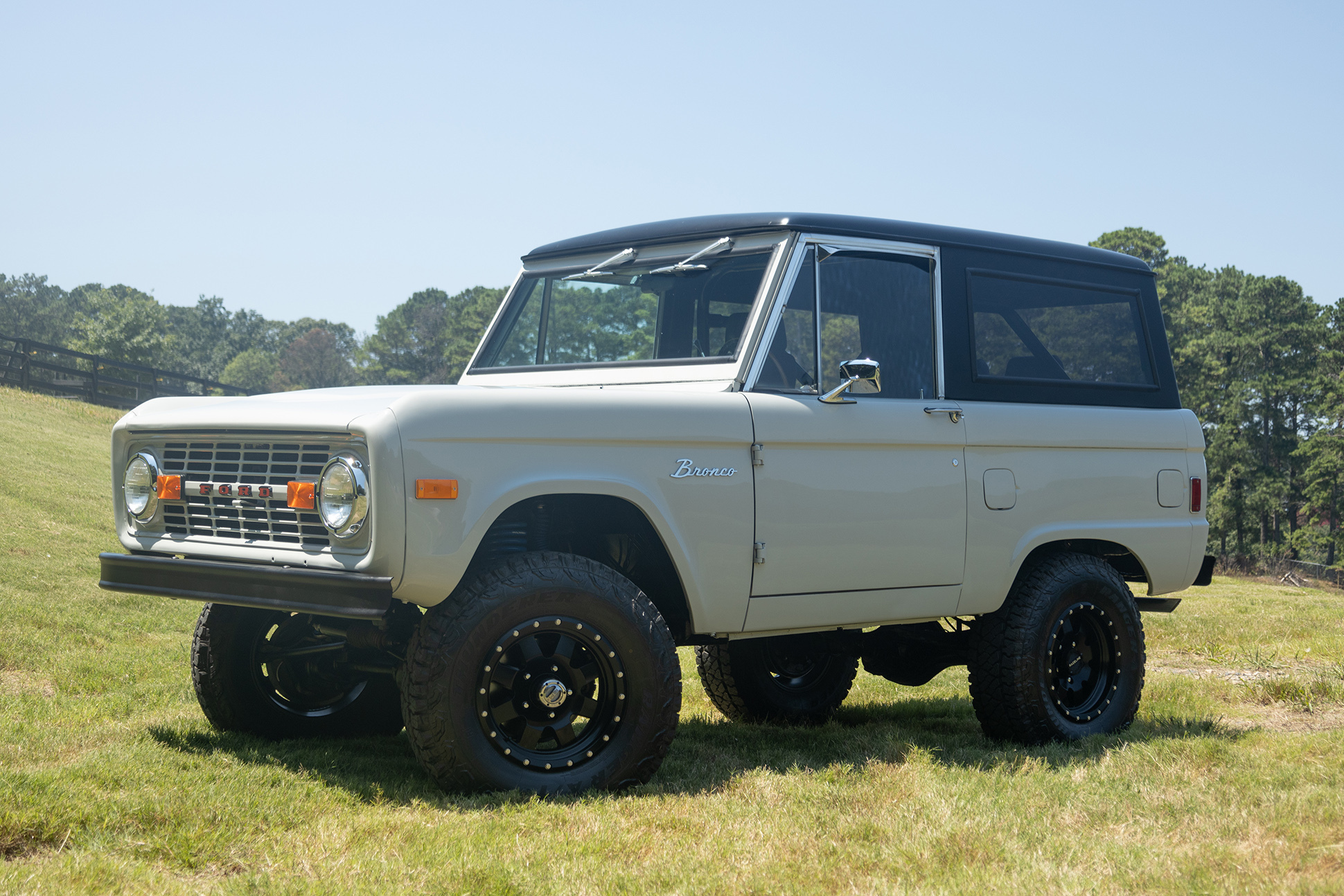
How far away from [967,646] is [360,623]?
9.68ft

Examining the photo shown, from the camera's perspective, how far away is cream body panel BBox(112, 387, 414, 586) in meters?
3.83

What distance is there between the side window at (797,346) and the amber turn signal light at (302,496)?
1.83m

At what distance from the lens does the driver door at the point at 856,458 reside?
4684 millimetres

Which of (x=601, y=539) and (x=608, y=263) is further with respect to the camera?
(x=608, y=263)

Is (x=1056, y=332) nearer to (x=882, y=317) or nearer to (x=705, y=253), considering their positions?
(x=882, y=317)

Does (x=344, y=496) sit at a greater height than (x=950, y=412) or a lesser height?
lesser

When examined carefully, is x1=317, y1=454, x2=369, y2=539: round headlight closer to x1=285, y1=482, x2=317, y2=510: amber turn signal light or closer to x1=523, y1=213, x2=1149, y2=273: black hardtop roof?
x1=285, y1=482, x2=317, y2=510: amber turn signal light

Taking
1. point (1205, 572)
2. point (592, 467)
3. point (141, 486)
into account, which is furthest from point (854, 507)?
point (141, 486)

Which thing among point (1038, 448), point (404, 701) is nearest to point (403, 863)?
point (404, 701)

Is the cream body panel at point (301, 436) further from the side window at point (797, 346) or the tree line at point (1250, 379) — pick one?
the tree line at point (1250, 379)

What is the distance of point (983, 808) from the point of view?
4066mm

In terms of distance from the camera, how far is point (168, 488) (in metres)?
4.52

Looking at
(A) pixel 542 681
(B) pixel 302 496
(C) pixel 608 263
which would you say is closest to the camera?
(B) pixel 302 496

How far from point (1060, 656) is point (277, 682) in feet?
12.2
